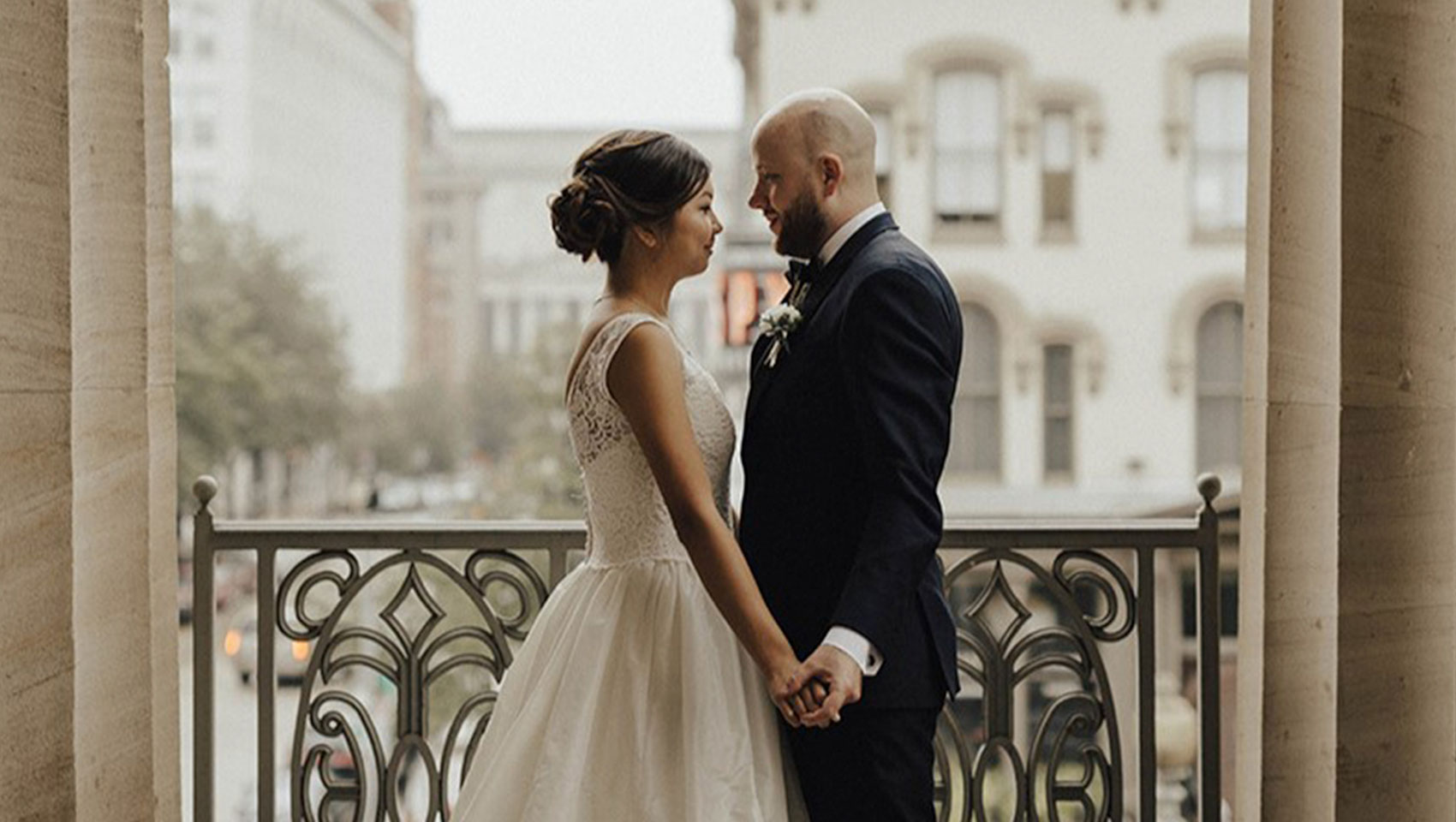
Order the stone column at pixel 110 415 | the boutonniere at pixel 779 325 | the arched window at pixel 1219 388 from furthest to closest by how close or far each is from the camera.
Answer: the arched window at pixel 1219 388 → the stone column at pixel 110 415 → the boutonniere at pixel 779 325

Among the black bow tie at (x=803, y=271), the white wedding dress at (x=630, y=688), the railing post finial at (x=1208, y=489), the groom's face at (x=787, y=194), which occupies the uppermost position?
the groom's face at (x=787, y=194)

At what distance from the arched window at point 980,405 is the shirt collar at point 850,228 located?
18820mm

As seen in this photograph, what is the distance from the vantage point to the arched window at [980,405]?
21.6m

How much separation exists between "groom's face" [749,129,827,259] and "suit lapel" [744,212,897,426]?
5 centimetres

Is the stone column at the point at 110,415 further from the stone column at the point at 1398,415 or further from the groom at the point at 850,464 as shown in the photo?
the stone column at the point at 1398,415

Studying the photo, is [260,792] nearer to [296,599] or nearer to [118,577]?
[296,599]

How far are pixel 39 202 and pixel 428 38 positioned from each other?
53074 millimetres

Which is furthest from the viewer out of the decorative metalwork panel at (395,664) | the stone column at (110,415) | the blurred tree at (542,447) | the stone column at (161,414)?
the blurred tree at (542,447)

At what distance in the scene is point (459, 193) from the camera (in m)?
58.1

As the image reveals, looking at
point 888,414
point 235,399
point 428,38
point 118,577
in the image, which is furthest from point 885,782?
point 428,38

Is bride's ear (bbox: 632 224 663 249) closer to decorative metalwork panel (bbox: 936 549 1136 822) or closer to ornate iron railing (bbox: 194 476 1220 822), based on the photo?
ornate iron railing (bbox: 194 476 1220 822)

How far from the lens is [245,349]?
96.0 ft

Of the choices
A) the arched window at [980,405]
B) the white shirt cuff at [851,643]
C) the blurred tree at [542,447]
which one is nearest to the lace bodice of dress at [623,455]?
the white shirt cuff at [851,643]

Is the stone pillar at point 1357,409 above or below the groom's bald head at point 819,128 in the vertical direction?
below
